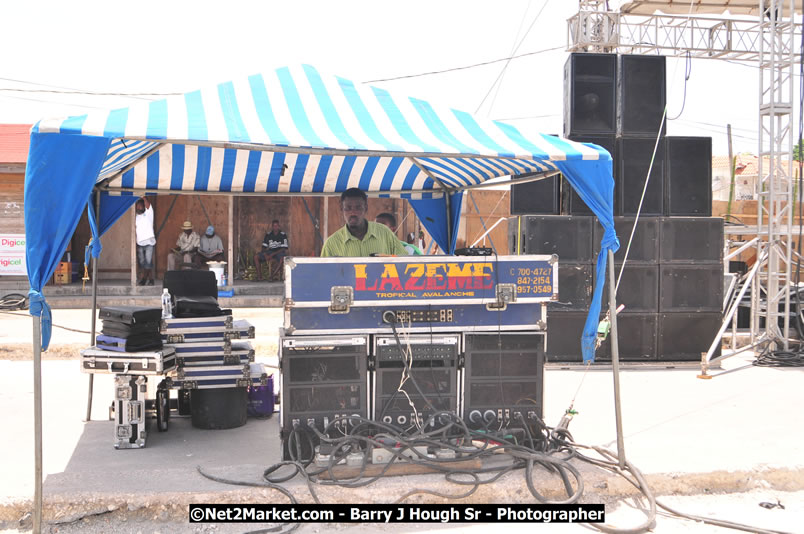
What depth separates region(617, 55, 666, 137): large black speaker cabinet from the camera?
30.7 feet

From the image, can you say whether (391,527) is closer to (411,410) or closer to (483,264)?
(411,410)

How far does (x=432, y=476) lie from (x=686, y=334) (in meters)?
5.96

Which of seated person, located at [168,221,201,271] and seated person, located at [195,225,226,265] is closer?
seated person, located at [168,221,201,271]

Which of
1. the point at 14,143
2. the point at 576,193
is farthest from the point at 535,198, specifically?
the point at 14,143

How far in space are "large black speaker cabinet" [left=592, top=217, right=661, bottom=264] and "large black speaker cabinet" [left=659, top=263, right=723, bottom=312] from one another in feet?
0.89

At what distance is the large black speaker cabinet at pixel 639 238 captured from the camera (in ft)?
30.1

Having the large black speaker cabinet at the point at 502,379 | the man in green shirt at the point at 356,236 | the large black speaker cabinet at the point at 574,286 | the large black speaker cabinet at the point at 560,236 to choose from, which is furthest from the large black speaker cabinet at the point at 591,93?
the large black speaker cabinet at the point at 502,379

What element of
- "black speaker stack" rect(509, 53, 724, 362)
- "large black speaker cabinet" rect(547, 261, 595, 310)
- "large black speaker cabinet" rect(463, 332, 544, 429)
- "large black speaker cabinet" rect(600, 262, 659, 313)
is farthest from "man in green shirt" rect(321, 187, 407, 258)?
"large black speaker cabinet" rect(600, 262, 659, 313)

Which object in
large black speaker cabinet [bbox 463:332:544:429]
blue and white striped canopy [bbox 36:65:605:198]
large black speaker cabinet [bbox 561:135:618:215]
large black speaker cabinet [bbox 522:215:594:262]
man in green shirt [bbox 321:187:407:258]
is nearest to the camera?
blue and white striped canopy [bbox 36:65:605:198]

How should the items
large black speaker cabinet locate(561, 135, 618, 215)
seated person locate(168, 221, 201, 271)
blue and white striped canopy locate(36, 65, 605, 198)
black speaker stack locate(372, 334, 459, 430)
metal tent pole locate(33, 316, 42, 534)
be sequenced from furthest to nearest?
seated person locate(168, 221, 201, 271) → large black speaker cabinet locate(561, 135, 618, 215) → black speaker stack locate(372, 334, 459, 430) → blue and white striped canopy locate(36, 65, 605, 198) → metal tent pole locate(33, 316, 42, 534)

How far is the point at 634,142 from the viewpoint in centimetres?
935

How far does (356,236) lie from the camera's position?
243 inches

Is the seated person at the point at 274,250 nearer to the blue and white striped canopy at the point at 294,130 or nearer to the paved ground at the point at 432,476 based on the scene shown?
the paved ground at the point at 432,476

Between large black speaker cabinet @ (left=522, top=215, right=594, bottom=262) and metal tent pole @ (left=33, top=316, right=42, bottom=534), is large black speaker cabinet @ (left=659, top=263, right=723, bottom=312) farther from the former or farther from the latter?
metal tent pole @ (left=33, top=316, right=42, bottom=534)
